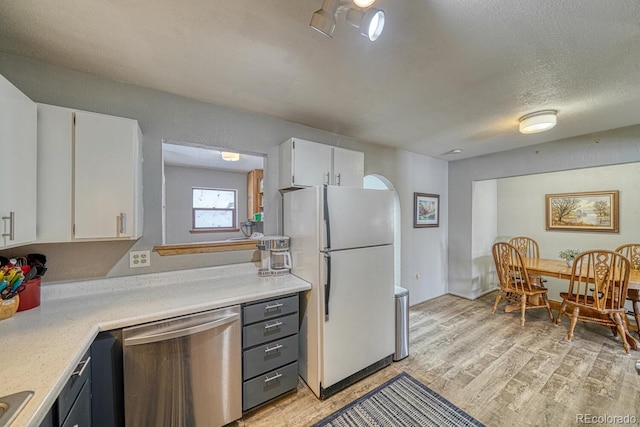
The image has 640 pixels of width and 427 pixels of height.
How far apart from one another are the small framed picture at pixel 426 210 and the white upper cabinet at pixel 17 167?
3927 millimetres

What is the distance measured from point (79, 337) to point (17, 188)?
0.80 metres

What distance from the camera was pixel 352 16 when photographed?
3.44 feet

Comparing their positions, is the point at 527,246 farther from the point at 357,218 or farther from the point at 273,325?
the point at 273,325

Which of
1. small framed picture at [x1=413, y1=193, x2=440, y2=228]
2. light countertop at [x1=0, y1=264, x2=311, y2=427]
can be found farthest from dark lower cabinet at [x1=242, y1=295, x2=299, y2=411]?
small framed picture at [x1=413, y1=193, x2=440, y2=228]

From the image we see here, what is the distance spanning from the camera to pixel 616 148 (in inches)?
109

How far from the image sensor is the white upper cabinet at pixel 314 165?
2.26 m

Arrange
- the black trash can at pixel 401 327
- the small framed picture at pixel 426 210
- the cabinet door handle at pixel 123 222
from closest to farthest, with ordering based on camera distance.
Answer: the cabinet door handle at pixel 123 222 → the black trash can at pixel 401 327 → the small framed picture at pixel 426 210

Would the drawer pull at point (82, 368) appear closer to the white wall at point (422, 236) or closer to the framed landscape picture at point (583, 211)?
the white wall at point (422, 236)

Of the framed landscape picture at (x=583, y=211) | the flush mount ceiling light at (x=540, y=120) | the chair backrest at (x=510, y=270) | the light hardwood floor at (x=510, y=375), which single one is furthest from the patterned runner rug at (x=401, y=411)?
the framed landscape picture at (x=583, y=211)

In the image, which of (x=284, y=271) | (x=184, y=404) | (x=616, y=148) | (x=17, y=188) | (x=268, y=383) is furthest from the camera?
(x=616, y=148)

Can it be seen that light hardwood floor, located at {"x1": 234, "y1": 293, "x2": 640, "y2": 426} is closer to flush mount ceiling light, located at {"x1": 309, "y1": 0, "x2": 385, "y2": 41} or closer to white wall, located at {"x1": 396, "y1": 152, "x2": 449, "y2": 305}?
white wall, located at {"x1": 396, "y1": 152, "x2": 449, "y2": 305}

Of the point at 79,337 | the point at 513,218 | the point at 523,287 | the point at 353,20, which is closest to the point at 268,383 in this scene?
the point at 79,337

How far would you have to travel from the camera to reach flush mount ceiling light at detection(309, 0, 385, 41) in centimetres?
98

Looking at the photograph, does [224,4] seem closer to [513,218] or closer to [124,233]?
[124,233]
